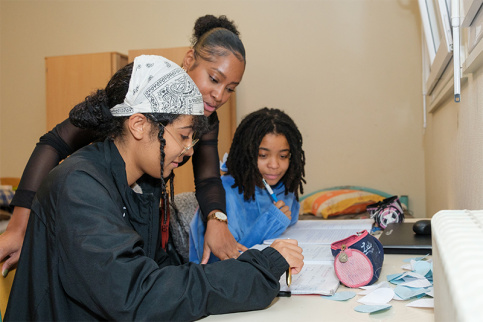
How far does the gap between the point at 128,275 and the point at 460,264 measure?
19.6 inches

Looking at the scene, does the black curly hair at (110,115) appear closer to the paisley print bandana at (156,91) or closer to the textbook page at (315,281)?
the paisley print bandana at (156,91)

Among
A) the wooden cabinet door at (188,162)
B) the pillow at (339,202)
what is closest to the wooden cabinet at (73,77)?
the wooden cabinet door at (188,162)

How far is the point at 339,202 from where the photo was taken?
10.6ft

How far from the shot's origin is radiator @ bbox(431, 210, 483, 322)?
1.20 feet

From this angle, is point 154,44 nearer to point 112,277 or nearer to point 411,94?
point 411,94

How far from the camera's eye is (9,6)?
172 inches

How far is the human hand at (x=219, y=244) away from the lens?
1.32 m

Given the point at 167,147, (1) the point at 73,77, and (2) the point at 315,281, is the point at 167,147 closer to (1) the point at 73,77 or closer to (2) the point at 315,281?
(2) the point at 315,281

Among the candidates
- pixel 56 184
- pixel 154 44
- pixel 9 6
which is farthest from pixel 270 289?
pixel 9 6

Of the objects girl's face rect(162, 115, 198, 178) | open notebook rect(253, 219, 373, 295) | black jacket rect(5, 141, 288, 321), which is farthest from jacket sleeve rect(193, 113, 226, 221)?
black jacket rect(5, 141, 288, 321)

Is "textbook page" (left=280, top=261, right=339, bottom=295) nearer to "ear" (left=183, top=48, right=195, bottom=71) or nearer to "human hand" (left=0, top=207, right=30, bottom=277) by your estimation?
"human hand" (left=0, top=207, right=30, bottom=277)

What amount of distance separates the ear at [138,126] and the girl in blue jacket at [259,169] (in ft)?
2.37

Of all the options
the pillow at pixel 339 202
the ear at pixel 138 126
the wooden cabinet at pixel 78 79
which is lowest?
the pillow at pixel 339 202

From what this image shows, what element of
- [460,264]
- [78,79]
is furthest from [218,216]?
[78,79]
